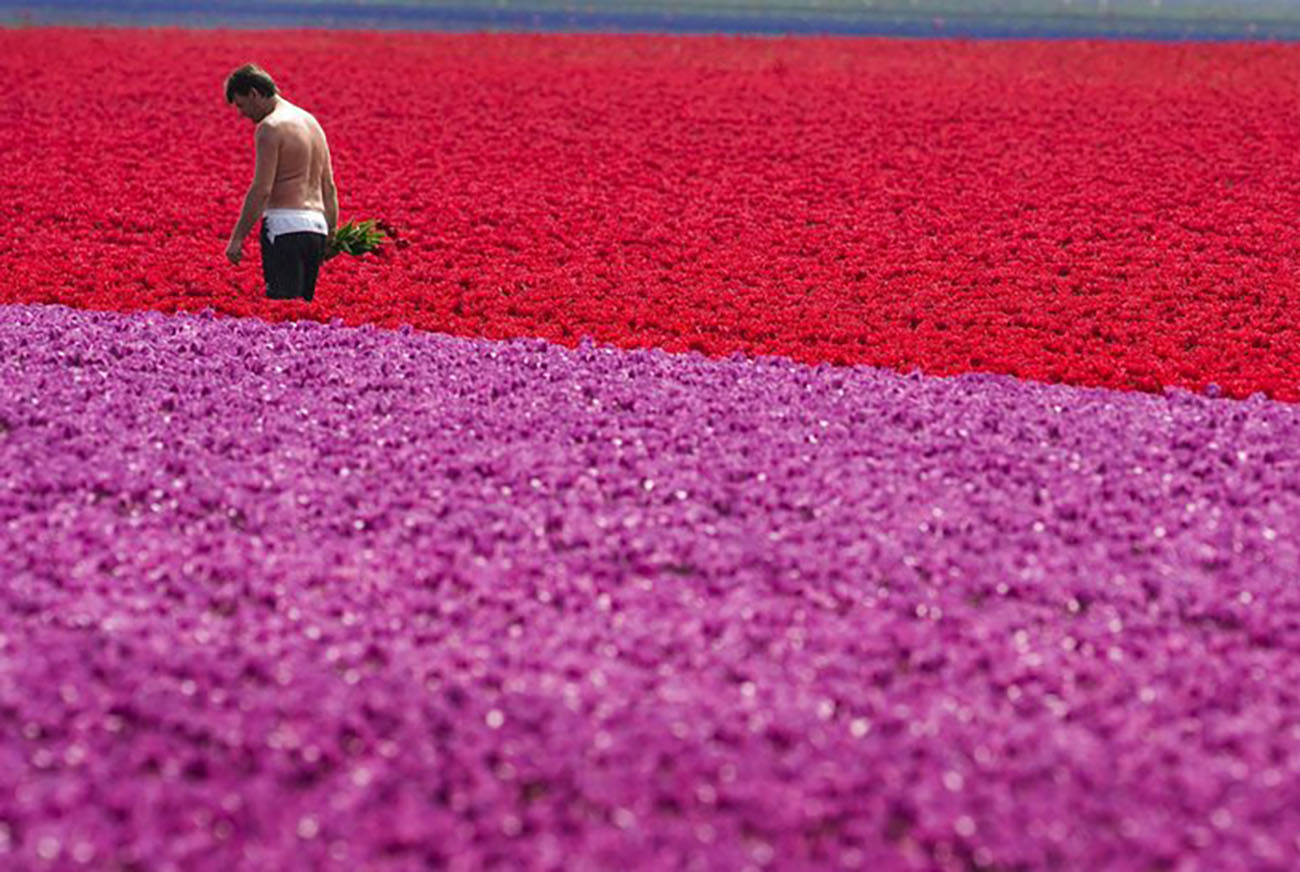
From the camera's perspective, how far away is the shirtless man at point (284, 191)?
9.06m

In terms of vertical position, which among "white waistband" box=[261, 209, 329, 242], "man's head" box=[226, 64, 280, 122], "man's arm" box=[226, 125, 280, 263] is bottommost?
"white waistband" box=[261, 209, 329, 242]

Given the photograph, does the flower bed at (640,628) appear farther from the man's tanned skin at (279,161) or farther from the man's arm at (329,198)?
the man's arm at (329,198)

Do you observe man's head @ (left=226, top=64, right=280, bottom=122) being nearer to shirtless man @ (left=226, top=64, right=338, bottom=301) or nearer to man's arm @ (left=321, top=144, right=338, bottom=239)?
shirtless man @ (left=226, top=64, right=338, bottom=301)

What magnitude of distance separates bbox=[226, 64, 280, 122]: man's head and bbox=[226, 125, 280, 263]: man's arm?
5.8 inches

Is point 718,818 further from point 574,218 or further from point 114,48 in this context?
point 114,48

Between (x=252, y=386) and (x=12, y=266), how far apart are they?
5588 millimetres

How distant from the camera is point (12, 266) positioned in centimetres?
1167

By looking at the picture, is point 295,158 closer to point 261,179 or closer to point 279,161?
point 279,161

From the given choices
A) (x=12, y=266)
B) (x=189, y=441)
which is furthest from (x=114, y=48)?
(x=189, y=441)

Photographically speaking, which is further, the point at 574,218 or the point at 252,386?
the point at 574,218

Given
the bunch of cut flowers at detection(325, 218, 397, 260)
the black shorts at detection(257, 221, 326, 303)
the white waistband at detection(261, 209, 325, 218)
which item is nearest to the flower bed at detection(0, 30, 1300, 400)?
the black shorts at detection(257, 221, 326, 303)

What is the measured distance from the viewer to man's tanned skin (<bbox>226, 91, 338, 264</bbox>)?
9.15 meters

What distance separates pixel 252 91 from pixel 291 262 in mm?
1596

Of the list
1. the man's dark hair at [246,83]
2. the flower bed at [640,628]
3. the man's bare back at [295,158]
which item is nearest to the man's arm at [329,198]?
the man's bare back at [295,158]
